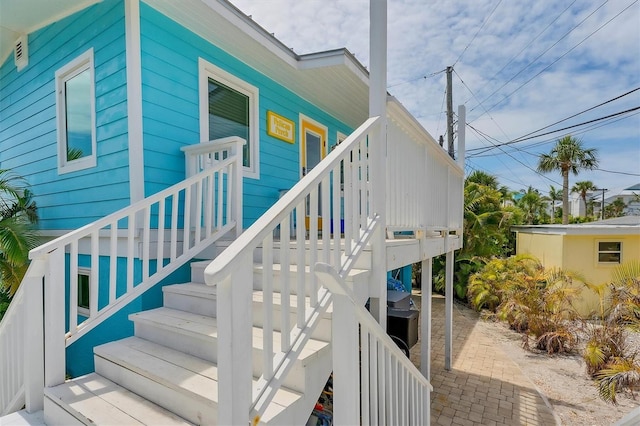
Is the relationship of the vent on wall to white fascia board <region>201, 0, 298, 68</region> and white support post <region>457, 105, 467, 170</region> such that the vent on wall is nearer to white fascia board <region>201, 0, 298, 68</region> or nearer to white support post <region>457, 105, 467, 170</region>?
white fascia board <region>201, 0, 298, 68</region>

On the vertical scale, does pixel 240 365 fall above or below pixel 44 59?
below

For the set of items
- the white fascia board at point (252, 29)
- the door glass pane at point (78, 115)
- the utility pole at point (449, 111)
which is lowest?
the door glass pane at point (78, 115)

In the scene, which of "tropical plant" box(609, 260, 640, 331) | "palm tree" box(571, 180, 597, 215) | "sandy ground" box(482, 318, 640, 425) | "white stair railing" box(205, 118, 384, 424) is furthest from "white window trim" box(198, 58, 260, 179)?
"palm tree" box(571, 180, 597, 215)

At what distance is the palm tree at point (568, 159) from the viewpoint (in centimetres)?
1777

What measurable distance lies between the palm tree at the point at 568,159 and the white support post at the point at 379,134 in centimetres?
2017

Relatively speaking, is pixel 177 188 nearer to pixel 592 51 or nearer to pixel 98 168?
pixel 98 168

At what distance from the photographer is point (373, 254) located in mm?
2268

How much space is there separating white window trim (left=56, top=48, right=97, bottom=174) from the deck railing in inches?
37.5

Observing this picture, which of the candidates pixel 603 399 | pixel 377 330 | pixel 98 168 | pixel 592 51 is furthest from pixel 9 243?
pixel 592 51

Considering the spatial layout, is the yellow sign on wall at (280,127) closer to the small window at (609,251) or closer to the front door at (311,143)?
the front door at (311,143)

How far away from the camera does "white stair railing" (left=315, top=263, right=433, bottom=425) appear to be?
128 centimetres

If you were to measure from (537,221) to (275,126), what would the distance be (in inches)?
641

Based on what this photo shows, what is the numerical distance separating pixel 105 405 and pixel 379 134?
96.3 inches

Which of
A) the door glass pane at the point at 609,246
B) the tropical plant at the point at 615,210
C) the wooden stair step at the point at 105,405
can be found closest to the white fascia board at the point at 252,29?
the wooden stair step at the point at 105,405
